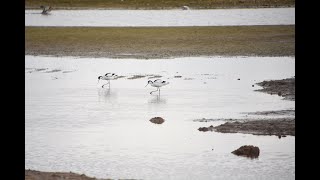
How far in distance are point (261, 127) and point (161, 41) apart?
1957cm

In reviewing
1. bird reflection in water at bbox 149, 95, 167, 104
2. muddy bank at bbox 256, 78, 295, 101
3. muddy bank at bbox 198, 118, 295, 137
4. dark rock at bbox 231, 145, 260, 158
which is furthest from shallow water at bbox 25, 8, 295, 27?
dark rock at bbox 231, 145, 260, 158

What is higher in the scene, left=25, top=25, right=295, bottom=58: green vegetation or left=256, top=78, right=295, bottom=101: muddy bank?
left=25, top=25, right=295, bottom=58: green vegetation

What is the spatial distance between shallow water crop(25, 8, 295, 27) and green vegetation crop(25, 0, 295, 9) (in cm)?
290

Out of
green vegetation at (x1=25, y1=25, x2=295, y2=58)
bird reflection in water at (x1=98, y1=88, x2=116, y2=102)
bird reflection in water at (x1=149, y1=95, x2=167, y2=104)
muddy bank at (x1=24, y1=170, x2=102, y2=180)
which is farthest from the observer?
green vegetation at (x1=25, y1=25, x2=295, y2=58)

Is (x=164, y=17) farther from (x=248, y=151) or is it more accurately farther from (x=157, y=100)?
(x=248, y=151)

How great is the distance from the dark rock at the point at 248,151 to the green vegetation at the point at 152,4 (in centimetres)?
4416

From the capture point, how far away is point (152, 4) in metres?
57.5

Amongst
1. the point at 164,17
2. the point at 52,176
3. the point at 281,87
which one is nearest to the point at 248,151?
the point at 52,176

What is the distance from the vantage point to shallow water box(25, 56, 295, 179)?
33.8ft

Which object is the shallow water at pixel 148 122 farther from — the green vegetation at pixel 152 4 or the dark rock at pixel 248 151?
the green vegetation at pixel 152 4

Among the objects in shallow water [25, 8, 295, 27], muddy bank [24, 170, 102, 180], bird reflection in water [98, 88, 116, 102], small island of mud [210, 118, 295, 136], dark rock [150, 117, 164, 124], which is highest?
shallow water [25, 8, 295, 27]

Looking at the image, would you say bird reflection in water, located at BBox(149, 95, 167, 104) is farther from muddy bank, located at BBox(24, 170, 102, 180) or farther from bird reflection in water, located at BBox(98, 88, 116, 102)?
muddy bank, located at BBox(24, 170, 102, 180)

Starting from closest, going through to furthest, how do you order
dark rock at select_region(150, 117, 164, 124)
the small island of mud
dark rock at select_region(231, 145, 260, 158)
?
dark rock at select_region(231, 145, 260, 158)
the small island of mud
dark rock at select_region(150, 117, 164, 124)
